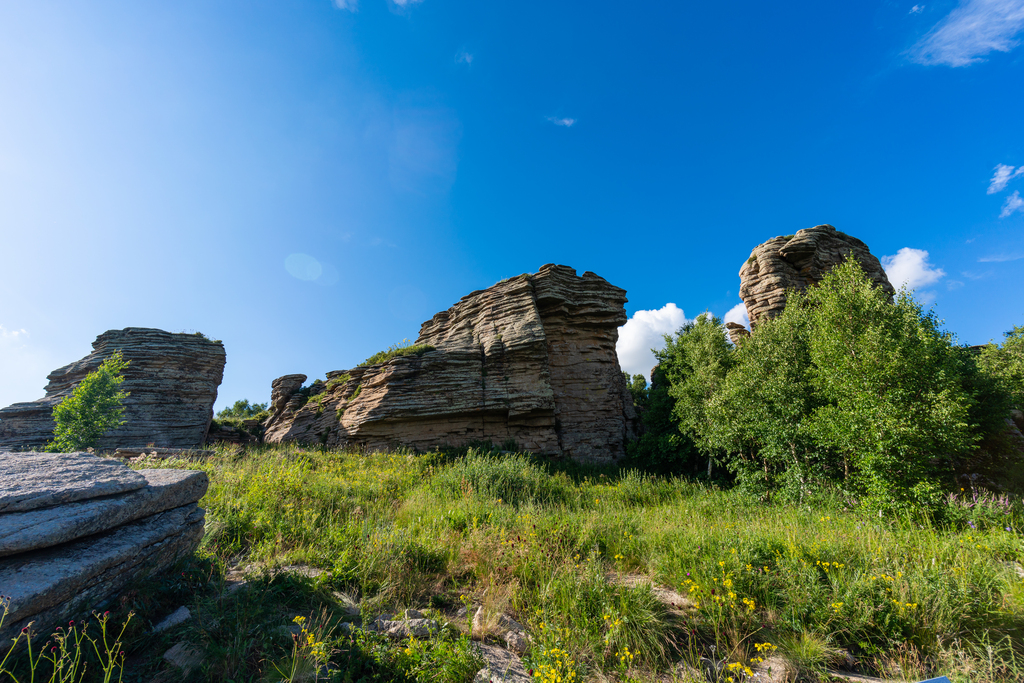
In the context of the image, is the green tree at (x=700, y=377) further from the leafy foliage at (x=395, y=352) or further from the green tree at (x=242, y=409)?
the green tree at (x=242, y=409)

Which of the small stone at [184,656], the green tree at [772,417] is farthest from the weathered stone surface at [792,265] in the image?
the small stone at [184,656]

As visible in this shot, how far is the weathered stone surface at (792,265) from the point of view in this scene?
21094 mm

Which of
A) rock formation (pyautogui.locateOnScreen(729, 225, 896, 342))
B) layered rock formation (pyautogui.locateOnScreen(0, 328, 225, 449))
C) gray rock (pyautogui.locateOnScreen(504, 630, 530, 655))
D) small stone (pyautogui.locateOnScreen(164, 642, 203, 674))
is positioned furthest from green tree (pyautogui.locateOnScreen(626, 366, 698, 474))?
layered rock formation (pyautogui.locateOnScreen(0, 328, 225, 449))

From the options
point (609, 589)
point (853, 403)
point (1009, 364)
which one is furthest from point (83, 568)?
point (1009, 364)

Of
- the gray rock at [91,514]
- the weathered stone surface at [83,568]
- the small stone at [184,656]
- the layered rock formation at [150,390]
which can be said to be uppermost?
the layered rock formation at [150,390]

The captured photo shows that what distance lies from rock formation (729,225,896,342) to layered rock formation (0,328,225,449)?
117 feet

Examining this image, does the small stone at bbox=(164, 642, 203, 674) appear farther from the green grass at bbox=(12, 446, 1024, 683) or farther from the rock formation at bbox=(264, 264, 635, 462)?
the rock formation at bbox=(264, 264, 635, 462)

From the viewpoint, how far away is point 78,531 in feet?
11.5

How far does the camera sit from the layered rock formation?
20328mm

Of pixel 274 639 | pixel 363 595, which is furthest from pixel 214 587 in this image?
pixel 363 595

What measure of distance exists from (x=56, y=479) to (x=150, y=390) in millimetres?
26263

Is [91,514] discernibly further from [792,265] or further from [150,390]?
[792,265]

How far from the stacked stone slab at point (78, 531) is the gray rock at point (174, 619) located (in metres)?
0.59

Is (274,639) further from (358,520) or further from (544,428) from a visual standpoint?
(544,428)
